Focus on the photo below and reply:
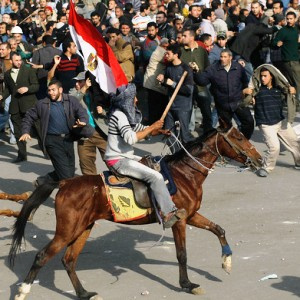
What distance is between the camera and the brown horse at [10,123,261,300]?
10.9 m

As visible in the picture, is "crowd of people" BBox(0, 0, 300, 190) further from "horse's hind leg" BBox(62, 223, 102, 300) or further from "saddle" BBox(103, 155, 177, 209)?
"horse's hind leg" BBox(62, 223, 102, 300)

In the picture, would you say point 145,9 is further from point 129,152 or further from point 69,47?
point 129,152

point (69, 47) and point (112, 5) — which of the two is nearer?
point (69, 47)

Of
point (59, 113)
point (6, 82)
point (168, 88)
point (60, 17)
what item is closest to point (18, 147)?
point (6, 82)

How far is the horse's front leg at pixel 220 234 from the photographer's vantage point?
11406 mm

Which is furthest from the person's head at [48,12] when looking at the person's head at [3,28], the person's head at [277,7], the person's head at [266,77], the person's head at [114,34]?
the person's head at [266,77]

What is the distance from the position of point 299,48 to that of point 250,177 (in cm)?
494

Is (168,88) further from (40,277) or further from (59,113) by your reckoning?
(40,277)

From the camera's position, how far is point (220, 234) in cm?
1162

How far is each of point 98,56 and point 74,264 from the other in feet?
9.83

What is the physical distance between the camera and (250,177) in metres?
16.5

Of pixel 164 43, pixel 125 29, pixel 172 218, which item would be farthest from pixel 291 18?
pixel 172 218

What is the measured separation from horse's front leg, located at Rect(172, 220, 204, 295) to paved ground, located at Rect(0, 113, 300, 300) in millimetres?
96

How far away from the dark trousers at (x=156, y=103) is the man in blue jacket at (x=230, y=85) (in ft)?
6.03
